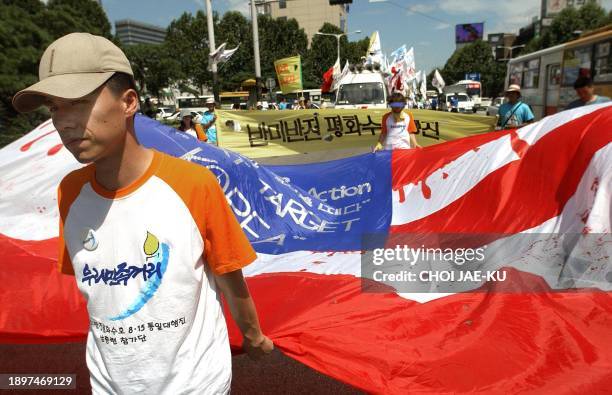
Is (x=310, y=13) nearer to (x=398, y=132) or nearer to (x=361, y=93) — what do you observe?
(x=361, y=93)

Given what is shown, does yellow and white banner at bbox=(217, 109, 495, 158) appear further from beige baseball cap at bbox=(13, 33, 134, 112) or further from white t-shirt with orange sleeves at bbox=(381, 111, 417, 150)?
beige baseball cap at bbox=(13, 33, 134, 112)

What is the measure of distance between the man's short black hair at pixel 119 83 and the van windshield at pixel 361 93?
15.8 meters

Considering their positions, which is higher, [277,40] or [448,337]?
[277,40]

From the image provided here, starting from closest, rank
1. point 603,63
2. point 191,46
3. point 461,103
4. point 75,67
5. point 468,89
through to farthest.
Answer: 1. point 75,67
2. point 603,63
3. point 461,103
4. point 468,89
5. point 191,46

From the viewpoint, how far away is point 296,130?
9203mm

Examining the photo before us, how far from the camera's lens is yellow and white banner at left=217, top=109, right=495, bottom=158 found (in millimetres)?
8992

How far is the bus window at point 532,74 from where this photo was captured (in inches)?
663

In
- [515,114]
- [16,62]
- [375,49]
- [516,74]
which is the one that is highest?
[375,49]

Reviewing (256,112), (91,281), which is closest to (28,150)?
(91,281)

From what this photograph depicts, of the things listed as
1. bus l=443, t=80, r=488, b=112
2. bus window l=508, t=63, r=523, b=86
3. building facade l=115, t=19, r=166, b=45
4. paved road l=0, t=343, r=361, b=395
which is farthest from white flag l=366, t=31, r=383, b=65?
building facade l=115, t=19, r=166, b=45

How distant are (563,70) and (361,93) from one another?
6.72 meters

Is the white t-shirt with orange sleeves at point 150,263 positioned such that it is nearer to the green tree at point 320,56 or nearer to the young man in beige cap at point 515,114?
the young man in beige cap at point 515,114

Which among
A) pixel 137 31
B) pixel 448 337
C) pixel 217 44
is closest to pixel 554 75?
pixel 448 337

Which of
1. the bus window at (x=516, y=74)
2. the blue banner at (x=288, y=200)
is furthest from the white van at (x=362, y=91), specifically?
the blue banner at (x=288, y=200)
